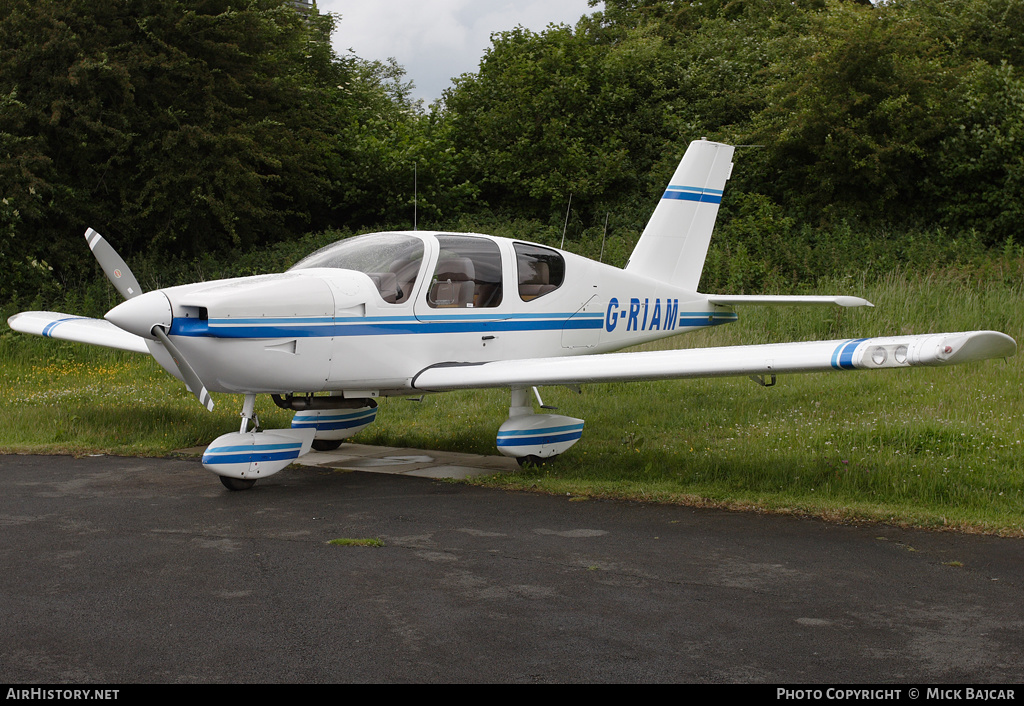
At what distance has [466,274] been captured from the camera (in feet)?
26.8

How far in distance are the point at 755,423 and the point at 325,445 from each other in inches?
175

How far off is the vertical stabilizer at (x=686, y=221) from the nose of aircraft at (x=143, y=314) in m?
5.36

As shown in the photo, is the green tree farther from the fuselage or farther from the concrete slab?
the fuselage

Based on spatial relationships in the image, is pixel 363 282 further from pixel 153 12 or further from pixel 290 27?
pixel 290 27

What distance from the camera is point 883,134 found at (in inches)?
759

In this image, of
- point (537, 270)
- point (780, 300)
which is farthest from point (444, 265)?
point (780, 300)

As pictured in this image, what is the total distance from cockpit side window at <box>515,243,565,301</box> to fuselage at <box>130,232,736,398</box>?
0.01m

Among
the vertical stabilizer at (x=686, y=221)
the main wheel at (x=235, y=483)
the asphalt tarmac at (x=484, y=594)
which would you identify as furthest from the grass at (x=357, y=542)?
the vertical stabilizer at (x=686, y=221)

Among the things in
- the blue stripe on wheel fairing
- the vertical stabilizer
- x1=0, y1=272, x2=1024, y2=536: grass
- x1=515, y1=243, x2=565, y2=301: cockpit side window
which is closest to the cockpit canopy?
x1=515, y1=243, x2=565, y2=301: cockpit side window

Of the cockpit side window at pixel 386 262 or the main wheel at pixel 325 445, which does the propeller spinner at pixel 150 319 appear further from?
the main wheel at pixel 325 445

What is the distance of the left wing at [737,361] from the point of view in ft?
18.1

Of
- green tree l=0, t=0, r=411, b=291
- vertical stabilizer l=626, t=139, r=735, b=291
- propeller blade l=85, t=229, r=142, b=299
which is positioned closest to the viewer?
propeller blade l=85, t=229, r=142, b=299

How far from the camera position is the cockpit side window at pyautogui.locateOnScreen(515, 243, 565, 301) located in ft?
28.1

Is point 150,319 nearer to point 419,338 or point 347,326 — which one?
point 347,326
